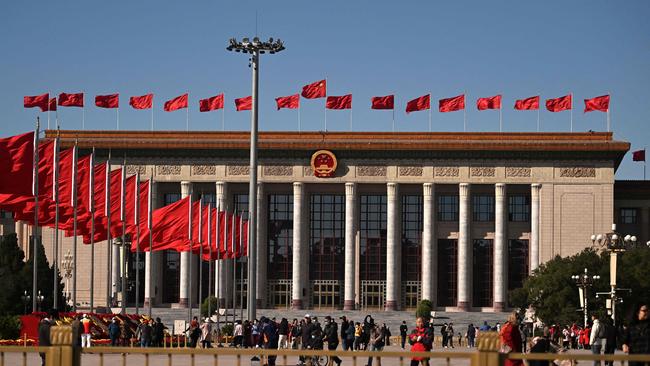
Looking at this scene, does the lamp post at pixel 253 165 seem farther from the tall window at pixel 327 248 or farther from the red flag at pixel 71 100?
the tall window at pixel 327 248

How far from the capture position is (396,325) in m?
92.1

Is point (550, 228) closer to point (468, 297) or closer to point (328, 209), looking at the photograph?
point (468, 297)

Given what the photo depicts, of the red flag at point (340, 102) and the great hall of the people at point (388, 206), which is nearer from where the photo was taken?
the red flag at point (340, 102)

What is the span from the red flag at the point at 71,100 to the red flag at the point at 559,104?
101 feet

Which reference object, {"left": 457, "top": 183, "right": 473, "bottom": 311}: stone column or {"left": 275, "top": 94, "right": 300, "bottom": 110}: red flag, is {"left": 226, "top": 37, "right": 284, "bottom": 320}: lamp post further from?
{"left": 457, "top": 183, "right": 473, "bottom": 311}: stone column

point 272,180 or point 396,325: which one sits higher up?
point 272,180

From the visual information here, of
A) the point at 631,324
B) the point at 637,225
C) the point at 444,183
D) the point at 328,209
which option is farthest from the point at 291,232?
the point at 631,324

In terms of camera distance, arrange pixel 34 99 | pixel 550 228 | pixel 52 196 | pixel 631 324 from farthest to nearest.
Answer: pixel 550 228
pixel 34 99
pixel 52 196
pixel 631 324

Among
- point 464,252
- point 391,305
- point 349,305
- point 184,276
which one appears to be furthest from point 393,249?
point 184,276

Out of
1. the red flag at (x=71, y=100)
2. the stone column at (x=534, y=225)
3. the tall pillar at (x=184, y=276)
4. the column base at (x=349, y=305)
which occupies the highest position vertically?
the red flag at (x=71, y=100)

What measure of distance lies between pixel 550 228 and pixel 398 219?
1131cm

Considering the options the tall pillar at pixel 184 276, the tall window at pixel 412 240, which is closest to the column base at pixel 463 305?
the tall window at pixel 412 240

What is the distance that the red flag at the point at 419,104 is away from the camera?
90.8 m

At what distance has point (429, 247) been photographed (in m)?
99.3
